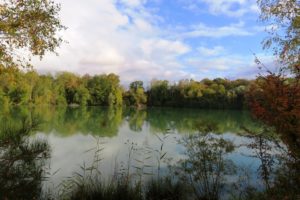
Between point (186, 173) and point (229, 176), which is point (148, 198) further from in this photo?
point (229, 176)

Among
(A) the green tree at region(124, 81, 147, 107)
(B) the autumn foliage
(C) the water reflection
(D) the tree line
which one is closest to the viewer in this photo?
(B) the autumn foliage

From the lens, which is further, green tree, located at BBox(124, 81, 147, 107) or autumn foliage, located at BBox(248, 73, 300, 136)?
green tree, located at BBox(124, 81, 147, 107)

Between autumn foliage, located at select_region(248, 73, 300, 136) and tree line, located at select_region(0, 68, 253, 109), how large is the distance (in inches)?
2974

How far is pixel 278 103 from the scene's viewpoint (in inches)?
188

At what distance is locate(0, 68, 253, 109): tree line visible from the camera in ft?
265

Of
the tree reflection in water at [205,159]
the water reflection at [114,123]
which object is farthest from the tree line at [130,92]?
the tree reflection in water at [205,159]

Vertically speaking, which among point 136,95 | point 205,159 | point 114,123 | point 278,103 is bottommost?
point 114,123

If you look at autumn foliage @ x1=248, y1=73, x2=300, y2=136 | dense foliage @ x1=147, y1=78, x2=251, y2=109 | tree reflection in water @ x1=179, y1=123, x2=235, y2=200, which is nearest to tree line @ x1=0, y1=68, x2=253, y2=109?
dense foliage @ x1=147, y1=78, x2=251, y2=109

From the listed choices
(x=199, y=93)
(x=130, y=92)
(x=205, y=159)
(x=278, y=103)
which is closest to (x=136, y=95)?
(x=130, y=92)

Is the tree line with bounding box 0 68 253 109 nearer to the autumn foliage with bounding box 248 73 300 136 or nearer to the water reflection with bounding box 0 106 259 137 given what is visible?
the water reflection with bounding box 0 106 259 137

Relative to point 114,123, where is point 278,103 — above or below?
above

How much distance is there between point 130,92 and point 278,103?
93.6 metres

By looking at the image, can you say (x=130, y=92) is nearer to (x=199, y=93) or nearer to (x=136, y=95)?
(x=136, y=95)

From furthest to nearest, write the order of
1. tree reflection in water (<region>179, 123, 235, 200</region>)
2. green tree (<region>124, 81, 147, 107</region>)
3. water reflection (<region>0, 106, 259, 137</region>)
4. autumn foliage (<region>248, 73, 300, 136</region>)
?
green tree (<region>124, 81, 147, 107</region>), water reflection (<region>0, 106, 259, 137</region>), tree reflection in water (<region>179, 123, 235, 200</region>), autumn foliage (<region>248, 73, 300, 136</region>)
